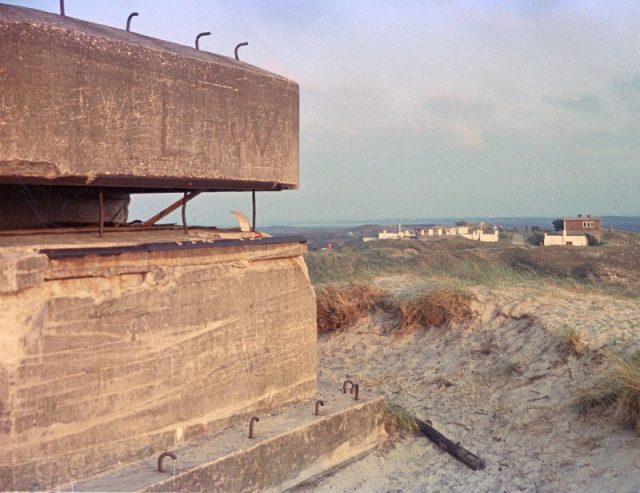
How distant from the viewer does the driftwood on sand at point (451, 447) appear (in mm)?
3924

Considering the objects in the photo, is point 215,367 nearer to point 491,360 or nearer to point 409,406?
point 409,406

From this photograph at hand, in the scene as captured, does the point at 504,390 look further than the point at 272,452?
Yes

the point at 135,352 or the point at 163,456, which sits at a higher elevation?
the point at 135,352

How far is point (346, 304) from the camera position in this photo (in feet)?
24.3

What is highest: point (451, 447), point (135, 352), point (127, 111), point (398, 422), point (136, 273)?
point (127, 111)

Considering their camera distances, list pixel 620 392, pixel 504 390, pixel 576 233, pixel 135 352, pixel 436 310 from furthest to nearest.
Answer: pixel 576 233 → pixel 436 310 → pixel 504 390 → pixel 620 392 → pixel 135 352

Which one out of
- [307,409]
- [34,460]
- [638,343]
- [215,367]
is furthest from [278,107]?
[638,343]

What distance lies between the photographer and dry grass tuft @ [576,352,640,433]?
3.90 metres

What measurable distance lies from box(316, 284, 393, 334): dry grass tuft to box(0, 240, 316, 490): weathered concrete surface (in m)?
3.67

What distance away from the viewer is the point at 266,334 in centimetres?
348

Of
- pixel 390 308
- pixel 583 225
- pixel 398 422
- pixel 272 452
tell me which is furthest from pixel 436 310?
pixel 583 225

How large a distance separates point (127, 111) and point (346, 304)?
498cm

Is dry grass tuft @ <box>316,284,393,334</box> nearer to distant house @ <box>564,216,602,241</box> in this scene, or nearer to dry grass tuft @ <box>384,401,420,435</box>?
dry grass tuft @ <box>384,401,420,435</box>

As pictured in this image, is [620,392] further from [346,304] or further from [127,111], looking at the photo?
[346,304]
